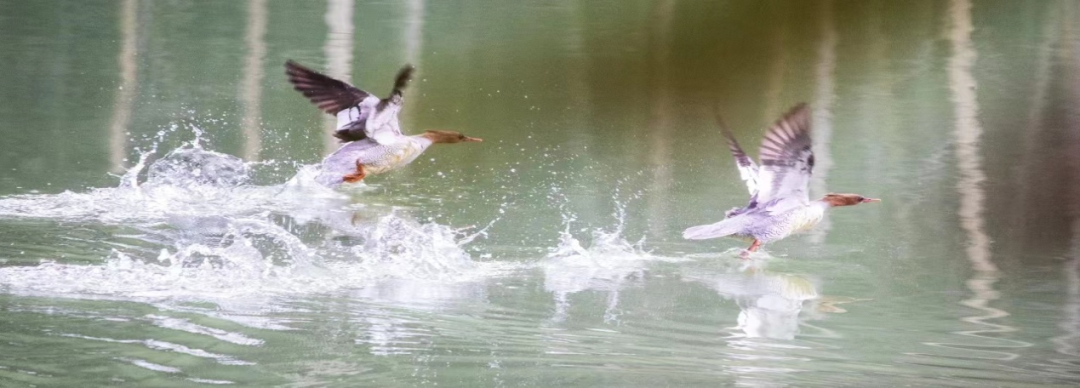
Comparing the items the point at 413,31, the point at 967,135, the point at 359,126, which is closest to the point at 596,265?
the point at 359,126

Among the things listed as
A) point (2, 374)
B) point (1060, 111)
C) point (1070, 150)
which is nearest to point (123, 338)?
point (2, 374)

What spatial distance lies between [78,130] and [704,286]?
112 inches

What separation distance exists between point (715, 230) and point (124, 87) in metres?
3.41

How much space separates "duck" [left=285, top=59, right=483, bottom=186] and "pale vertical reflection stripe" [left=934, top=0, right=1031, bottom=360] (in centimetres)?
139

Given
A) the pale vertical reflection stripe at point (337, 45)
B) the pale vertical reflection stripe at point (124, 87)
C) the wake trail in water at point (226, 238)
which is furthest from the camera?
the pale vertical reflection stripe at point (337, 45)

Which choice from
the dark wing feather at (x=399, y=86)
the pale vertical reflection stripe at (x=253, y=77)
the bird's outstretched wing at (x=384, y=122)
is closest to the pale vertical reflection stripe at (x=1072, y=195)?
the dark wing feather at (x=399, y=86)

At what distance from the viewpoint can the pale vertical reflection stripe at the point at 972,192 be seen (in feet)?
10.00

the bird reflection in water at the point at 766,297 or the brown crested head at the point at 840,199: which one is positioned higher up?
the brown crested head at the point at 840,199

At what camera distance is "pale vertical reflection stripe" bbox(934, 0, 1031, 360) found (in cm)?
305

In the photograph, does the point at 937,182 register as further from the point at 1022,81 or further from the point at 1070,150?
the point at 1022,81

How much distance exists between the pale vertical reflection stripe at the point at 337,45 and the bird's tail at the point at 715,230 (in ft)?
6.73

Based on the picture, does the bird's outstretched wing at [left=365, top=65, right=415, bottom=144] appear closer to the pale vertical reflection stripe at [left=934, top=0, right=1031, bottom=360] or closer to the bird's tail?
the bird's tail

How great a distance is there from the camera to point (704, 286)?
348 cm

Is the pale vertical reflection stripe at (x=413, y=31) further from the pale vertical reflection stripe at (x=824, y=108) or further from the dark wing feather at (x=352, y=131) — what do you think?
the dark wing feather at (x=352, y=131)
